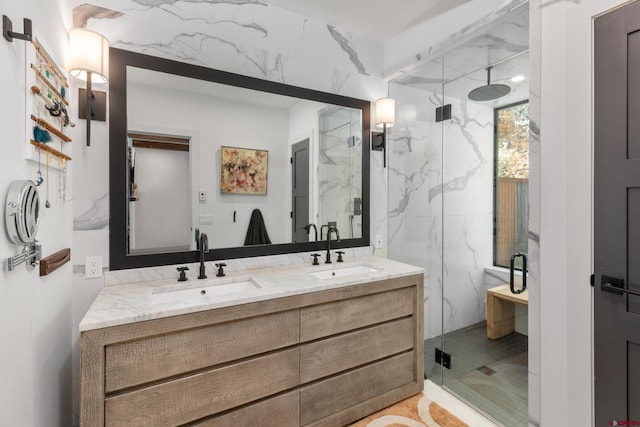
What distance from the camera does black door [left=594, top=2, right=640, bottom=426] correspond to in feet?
4.50

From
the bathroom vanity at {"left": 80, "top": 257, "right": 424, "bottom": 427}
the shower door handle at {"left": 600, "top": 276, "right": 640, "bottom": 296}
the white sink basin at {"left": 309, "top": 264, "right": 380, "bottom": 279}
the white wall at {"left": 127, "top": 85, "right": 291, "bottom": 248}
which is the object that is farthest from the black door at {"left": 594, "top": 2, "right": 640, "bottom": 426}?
the white wall at {"left": 127, "top": 85, "right": 291, "bottom": 248}

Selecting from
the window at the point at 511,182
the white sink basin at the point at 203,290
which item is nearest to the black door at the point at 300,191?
the white sink basin at the point at 203,290

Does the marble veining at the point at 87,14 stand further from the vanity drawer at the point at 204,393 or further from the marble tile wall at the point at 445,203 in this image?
the marble tile wall at the point at 445,203

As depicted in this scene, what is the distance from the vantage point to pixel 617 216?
4.66ft

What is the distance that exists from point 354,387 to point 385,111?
2069mm

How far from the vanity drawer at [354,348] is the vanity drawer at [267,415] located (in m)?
0.13

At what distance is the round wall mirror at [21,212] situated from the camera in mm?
1023

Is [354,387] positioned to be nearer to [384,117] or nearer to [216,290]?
[216,290]

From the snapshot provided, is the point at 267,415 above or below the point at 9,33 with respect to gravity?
below

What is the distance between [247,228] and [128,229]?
0.71 metres

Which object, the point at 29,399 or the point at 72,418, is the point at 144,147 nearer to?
the point at 29,399

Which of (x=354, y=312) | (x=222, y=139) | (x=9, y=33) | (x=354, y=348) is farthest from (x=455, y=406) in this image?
(x=9, y=33)

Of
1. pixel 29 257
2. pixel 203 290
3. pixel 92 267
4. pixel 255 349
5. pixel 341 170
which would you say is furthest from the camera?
pixel 341 170

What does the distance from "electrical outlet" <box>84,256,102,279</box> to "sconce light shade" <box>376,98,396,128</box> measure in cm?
220
